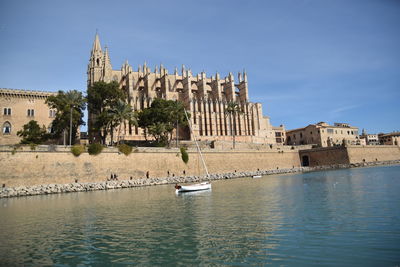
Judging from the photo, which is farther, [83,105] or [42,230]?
[83,105]

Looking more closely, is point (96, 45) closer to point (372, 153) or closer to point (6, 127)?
point (6, 127)

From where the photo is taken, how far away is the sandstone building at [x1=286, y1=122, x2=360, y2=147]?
261 feet

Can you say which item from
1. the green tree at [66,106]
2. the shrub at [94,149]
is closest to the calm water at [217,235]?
the shrub at [94,149]

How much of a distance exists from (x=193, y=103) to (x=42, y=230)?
205 ft

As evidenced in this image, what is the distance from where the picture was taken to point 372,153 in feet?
217

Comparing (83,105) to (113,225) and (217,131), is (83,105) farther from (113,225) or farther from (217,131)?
(113,225)

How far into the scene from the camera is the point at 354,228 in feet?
39.1

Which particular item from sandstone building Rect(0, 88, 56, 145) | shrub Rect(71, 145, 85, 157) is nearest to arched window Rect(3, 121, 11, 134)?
sandstone building Rect(0, 88, 56, 145)

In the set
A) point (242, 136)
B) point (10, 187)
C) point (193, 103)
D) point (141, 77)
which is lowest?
point (10, 187)

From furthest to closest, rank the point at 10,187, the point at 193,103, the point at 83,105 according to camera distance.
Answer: the point at 193,103 → the point at 83,105 → the point at 10,187

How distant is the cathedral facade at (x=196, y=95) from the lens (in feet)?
219

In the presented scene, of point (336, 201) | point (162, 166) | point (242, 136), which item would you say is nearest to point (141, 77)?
point (242, 136)

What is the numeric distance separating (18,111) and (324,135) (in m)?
66.1

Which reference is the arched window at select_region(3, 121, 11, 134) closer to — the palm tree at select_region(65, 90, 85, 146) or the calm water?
the palm tree at select_region(65, 90, 85, 146)
